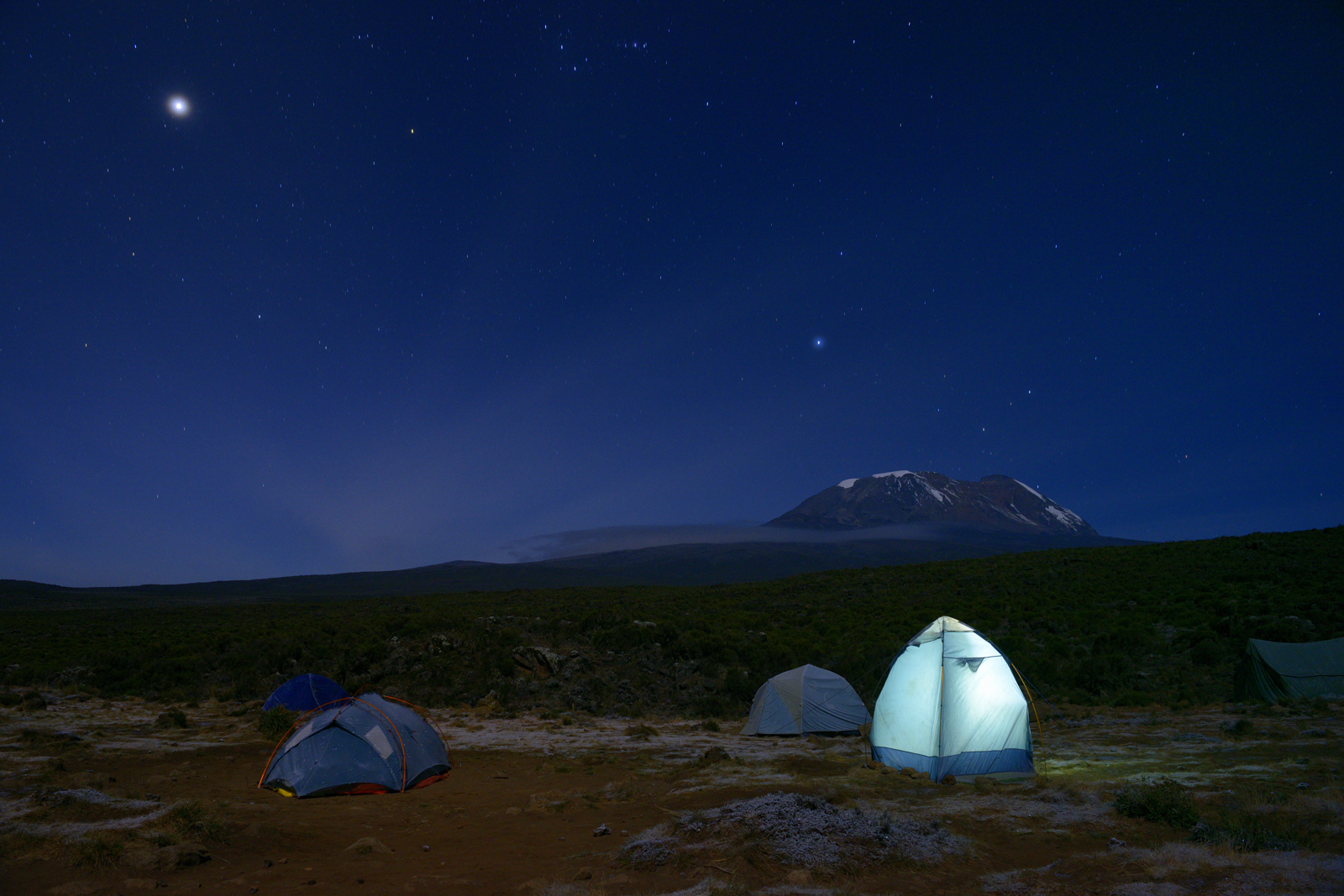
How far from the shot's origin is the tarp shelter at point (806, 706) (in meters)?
16.2

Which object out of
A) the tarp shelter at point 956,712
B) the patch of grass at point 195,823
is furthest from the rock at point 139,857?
the tarp shelter at point 956,712

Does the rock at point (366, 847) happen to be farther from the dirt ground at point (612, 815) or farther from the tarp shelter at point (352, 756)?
the tarp shelter at point (352, 756)

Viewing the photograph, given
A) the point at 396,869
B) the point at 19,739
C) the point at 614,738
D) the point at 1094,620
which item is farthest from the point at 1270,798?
the point at 19,739

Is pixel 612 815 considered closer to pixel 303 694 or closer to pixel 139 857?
pixel 139 857

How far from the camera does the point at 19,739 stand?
45.2ft

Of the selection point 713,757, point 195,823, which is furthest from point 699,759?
point 195,823

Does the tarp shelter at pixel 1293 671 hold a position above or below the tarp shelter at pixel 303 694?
above

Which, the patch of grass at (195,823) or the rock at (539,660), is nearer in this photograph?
the patch of grass at (195,823)

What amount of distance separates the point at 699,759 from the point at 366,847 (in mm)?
6941

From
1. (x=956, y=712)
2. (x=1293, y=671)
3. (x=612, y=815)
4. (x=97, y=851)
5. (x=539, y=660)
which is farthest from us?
(x=539, y=660)

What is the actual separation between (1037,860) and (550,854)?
5585mm

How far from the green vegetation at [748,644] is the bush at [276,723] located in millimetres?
5220

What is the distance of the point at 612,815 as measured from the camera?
31.4 feet

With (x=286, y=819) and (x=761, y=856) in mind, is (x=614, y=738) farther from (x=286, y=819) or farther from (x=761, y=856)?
(x=761, y=856)
